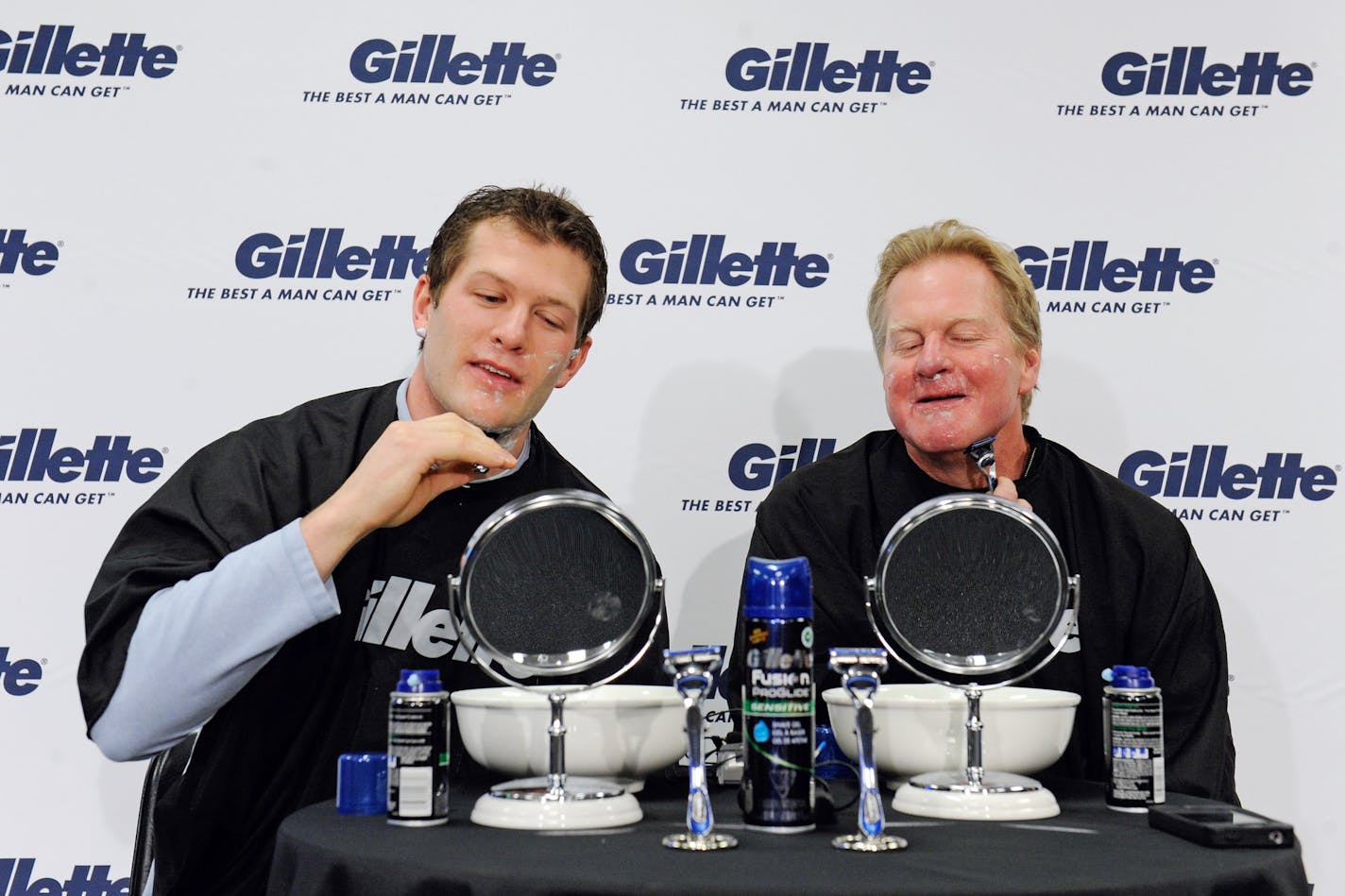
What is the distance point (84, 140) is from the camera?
2.72 m

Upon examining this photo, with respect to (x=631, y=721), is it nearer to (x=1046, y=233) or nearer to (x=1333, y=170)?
(x=1046, y=233)

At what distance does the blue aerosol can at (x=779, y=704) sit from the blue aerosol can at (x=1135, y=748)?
38cm

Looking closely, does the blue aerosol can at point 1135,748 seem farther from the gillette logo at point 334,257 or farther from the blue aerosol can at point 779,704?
the gillette logo at point 334,257

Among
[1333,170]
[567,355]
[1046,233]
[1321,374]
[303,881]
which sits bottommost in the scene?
[303,881]

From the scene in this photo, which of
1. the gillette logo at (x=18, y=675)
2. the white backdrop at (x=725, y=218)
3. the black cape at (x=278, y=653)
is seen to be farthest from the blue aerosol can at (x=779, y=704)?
the gillette logo at (x=18, y=675)

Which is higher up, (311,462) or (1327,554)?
(1327,554)

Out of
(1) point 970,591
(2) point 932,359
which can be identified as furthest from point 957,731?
(2) point 932,359

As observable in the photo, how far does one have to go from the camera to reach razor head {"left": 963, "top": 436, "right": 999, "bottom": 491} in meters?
1.99

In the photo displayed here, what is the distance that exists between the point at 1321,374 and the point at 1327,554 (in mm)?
388

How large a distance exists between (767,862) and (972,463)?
3.74ft

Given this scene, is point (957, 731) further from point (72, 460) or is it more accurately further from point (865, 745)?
point (72, 460)

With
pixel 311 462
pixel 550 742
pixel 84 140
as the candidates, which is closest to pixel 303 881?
pixel 550 742

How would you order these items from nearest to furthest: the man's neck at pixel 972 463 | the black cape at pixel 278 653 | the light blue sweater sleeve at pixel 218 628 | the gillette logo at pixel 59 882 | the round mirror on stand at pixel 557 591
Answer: the round mirror on stand at pixel 557 591 → the light blue sweater sleeve at pixel 218 628 → the black cape at pixel 278 653 → the man's neck at pixel 972 463 → the gillette logo at pixel 59 882

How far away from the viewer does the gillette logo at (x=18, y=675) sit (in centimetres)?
261
